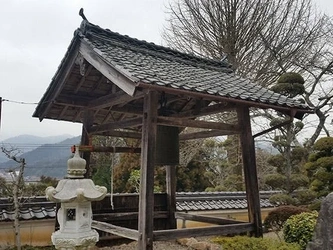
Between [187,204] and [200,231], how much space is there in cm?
363

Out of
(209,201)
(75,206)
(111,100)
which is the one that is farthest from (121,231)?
(209,201)

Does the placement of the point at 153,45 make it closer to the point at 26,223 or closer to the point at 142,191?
the point at 142,191

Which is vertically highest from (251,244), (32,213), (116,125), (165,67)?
(165,67)

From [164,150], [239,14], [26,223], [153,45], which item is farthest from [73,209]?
[239,14]

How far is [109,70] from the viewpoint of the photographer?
4.77m

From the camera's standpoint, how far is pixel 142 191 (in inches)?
180

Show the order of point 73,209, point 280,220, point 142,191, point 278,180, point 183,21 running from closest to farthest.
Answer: point 73,209, point 142,191, point 280,220, point 278,180, point 183,21

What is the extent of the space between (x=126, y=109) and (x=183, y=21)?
9669mm

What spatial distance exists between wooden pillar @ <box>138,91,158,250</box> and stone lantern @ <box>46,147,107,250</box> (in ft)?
2.86

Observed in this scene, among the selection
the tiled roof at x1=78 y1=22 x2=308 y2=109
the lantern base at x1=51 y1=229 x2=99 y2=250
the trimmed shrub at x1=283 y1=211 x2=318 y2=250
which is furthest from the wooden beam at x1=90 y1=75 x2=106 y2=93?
the trimmed shrub at x1=283 y1=211 x2=318 y2=250

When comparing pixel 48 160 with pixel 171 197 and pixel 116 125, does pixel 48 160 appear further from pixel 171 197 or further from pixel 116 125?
pixel 116 125

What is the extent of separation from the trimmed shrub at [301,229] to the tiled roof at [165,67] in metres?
2.00

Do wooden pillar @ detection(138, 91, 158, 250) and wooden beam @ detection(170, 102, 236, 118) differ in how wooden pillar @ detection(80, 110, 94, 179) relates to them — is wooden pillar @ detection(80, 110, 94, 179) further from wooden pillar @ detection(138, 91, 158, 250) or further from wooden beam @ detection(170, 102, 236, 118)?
wooden pillar @ detection(138, 91, 158, 250)

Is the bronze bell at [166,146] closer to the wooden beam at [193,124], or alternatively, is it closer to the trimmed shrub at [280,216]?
the wooden beam at [193,124]
